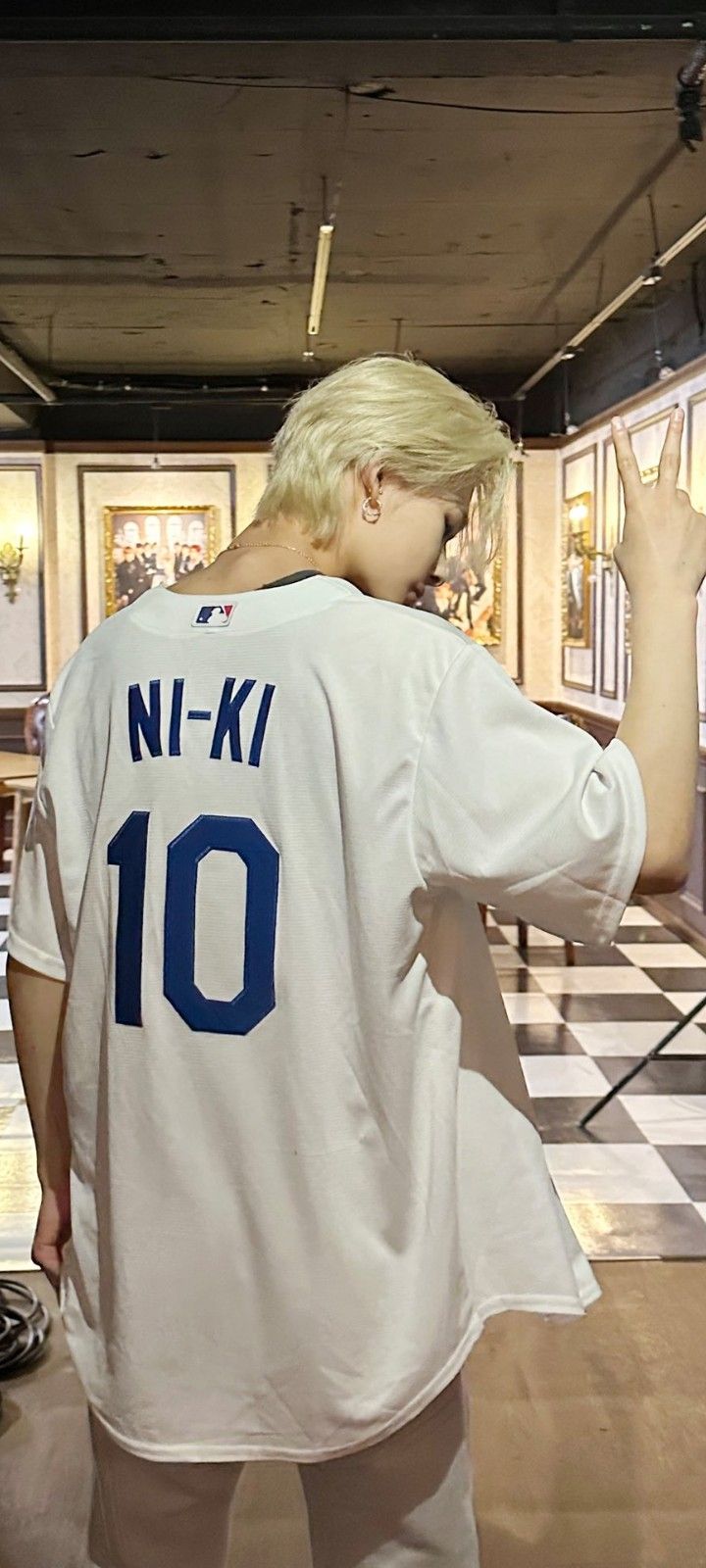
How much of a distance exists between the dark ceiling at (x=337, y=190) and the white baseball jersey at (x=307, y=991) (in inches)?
120

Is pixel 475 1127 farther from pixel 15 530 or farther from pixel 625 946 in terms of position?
pixel 15 530

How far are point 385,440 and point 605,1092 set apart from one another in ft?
13.2

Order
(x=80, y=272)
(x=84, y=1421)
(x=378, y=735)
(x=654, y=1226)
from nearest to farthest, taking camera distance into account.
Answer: (x=378, y=735) < (x=84, y=1421) < (x=654, y=1226) < (x=80, y=272)

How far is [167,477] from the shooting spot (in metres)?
11.2

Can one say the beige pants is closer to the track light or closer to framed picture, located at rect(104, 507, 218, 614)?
the track light

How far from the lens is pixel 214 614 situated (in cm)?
125

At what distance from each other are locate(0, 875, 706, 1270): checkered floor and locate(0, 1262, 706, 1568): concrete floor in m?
0.53

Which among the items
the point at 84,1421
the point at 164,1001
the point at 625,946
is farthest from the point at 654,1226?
the point at 625,946

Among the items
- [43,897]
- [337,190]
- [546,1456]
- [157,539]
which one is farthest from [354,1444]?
[157,539]

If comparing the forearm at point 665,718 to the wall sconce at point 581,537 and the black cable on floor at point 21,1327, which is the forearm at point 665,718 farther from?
the wall sconce at point 581,537

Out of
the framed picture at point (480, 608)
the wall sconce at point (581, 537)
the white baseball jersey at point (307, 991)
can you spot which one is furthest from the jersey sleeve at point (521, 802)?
the framed picture at point (480, 608)

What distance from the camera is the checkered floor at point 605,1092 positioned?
3.81 metres

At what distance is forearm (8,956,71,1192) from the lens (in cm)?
143

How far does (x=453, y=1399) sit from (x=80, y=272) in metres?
6.94
